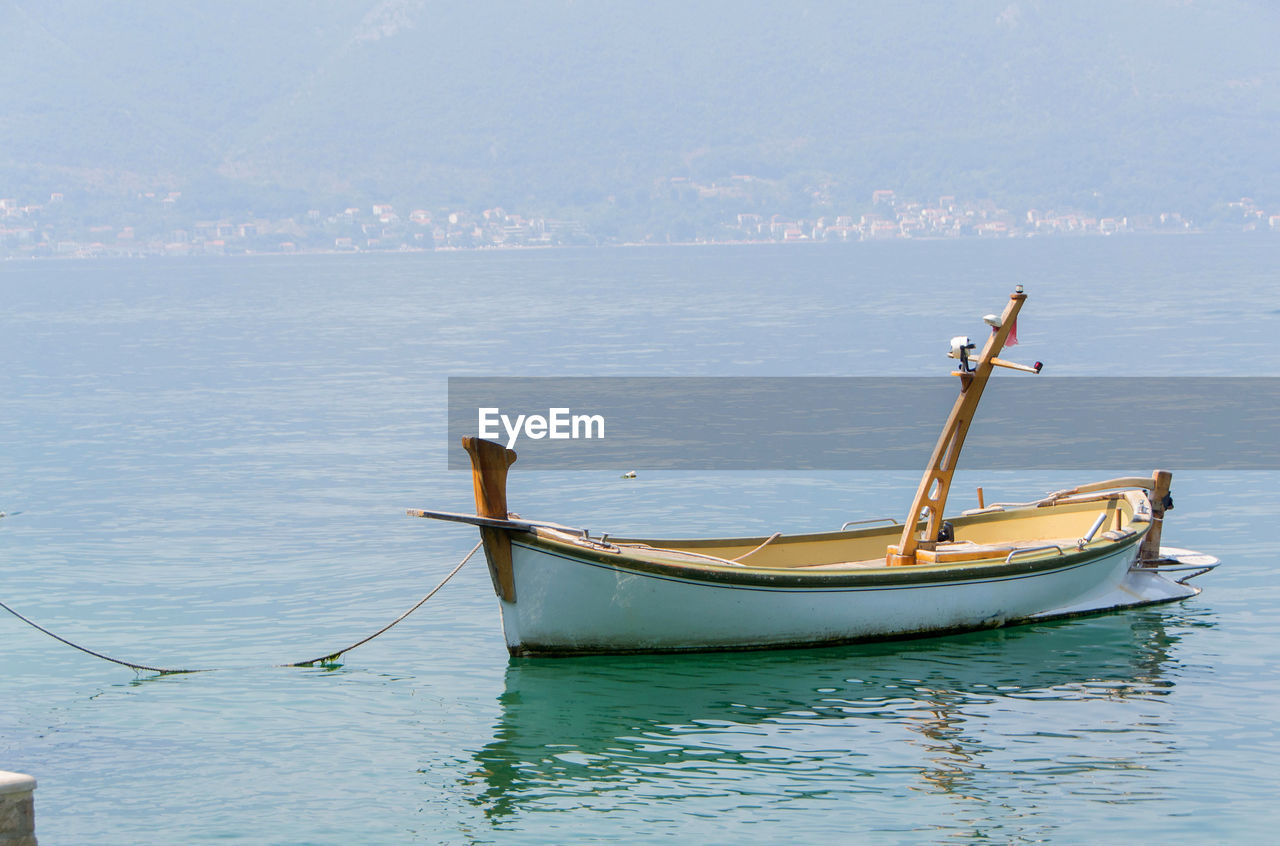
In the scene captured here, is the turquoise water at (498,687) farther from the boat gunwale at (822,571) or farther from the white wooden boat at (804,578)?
the boat gunwale at (822,571)

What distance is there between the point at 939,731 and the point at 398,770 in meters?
5.38

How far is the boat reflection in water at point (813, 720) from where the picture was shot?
49.2 ft

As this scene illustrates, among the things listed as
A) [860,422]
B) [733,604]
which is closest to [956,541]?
[733,604]

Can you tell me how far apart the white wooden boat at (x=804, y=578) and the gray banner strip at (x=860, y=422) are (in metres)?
14.6

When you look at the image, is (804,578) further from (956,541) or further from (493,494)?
(956,541)

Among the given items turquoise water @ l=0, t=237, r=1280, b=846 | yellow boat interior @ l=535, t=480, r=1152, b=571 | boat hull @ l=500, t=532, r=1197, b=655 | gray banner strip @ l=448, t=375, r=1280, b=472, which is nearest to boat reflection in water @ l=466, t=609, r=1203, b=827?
turquoise water @ l=0, t=237, r=1280, b=846

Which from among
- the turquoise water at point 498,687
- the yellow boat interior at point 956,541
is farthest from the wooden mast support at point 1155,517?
the turquoise water at point 498,687

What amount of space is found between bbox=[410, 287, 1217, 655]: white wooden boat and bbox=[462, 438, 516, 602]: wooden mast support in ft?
0.05

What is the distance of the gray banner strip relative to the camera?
3722cm

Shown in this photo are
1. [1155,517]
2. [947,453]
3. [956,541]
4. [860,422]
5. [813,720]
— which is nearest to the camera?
[813,720]

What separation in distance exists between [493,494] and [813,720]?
4.11m

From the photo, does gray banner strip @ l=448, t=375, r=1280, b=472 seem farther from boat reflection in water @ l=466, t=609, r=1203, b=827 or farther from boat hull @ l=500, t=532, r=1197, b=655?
boat reflection in water @ l=466, t=609, r=1203, b=827

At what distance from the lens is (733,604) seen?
18.6 metres

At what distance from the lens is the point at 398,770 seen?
15562 millimetres
